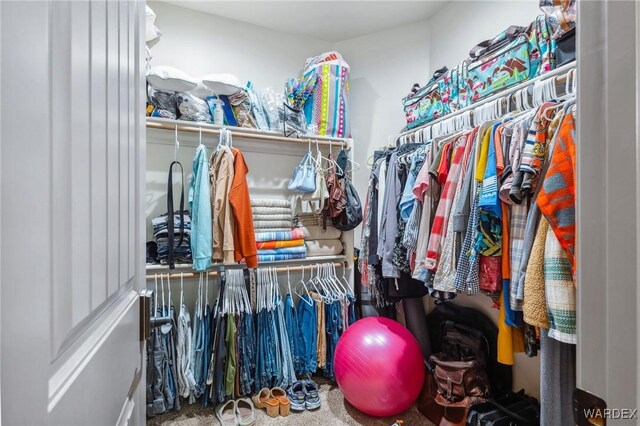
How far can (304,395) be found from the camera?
2.09 meters

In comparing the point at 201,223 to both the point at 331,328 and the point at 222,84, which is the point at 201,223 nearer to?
the point at 222,84

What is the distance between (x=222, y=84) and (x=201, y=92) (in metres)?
0.24

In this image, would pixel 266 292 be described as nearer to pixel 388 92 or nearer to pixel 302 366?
pixel 302 366

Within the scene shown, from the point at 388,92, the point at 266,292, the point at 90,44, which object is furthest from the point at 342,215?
the point at 90,44

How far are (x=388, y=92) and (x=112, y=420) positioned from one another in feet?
9.44

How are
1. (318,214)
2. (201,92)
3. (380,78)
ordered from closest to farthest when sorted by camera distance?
1. (201,92)
2. (318,214)
3. (380,78)

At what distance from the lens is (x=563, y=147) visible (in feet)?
3.23

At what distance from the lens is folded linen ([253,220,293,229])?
7.57 feet

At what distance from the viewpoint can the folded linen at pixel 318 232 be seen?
8.15 feet

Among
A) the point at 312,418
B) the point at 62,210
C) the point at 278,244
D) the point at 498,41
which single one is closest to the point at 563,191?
the point at 498,41

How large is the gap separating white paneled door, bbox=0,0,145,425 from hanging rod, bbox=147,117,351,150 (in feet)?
5.24

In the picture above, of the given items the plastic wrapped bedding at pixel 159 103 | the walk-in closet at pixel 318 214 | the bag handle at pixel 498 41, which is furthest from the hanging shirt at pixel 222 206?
the bag handle at pixel 498 41

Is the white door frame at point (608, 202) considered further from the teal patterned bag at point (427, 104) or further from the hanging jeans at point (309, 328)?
the hanging jeans at point (309, 328)

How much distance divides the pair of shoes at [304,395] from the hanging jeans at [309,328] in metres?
0.10
